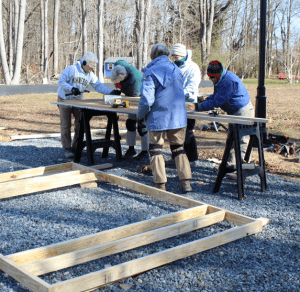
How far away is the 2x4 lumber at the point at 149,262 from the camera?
2.50m

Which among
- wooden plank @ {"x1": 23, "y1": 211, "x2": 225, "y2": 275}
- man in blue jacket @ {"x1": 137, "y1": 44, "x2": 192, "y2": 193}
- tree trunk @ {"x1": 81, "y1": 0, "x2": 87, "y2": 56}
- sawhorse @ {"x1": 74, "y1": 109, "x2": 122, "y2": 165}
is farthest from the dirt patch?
tree trunk @ {"x1": 81, "y1": 0, "x2": 87, "y2": 56}

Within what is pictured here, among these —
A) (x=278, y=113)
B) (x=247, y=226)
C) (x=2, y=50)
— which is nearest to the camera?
(x=247, y=226)

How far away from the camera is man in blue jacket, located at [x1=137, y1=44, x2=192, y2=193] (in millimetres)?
4461

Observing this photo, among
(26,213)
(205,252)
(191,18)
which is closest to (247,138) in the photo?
(205,252)

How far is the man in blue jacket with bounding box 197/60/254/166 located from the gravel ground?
1100 mm

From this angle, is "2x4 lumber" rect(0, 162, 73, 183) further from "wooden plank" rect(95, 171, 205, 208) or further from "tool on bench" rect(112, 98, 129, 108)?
"tool on bench" rect(112, 98, 129, 108)

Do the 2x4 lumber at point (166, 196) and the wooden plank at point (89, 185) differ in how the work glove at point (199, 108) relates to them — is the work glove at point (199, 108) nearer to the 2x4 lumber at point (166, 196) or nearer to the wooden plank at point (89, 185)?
the 2x4 lumber at point (166, 196)

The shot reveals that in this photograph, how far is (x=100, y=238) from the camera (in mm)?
3299

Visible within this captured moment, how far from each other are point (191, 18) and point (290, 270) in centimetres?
3747

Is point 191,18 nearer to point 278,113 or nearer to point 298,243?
point 278,113

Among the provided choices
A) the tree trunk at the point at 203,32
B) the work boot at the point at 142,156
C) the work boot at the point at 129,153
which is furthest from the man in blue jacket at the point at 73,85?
the tree trunk at the point at 203,32

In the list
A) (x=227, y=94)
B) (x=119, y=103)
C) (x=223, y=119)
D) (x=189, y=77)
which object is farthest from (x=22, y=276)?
(x=189, y=77)

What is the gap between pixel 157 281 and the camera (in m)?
2.81

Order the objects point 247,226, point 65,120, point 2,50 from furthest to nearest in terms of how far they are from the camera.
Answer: point 2,50
point 65,120
point 247,226
